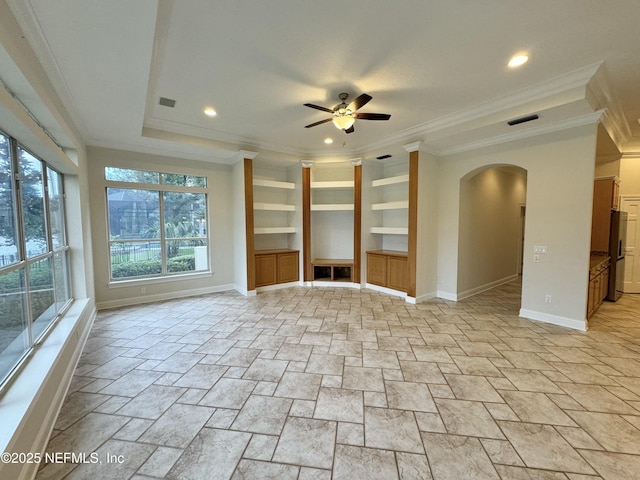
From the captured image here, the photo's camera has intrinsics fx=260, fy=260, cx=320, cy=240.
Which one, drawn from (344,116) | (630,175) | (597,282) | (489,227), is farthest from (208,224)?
(630,175)

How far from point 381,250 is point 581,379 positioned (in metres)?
4.08

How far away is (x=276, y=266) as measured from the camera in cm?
607

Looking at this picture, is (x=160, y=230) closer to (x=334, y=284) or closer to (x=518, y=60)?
(x=334, y=284)

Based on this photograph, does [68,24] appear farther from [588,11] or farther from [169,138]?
[588,11]

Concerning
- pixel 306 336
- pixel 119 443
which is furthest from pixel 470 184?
pixel 119 443

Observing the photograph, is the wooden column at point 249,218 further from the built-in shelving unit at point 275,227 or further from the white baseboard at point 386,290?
the white baseboard at point 386,290

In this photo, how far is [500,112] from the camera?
3.66 meters

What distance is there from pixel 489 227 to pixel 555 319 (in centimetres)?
244

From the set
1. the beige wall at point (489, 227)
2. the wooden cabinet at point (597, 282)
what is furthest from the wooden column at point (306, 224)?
the wooden cabinet at point (597, 282)

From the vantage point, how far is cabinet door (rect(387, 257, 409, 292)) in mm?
5301

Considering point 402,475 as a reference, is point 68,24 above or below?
above

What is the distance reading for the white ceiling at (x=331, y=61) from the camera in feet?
6.70

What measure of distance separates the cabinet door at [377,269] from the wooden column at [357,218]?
0.26 metres

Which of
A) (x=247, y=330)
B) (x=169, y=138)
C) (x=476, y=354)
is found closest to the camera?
(x=476, y=354)
